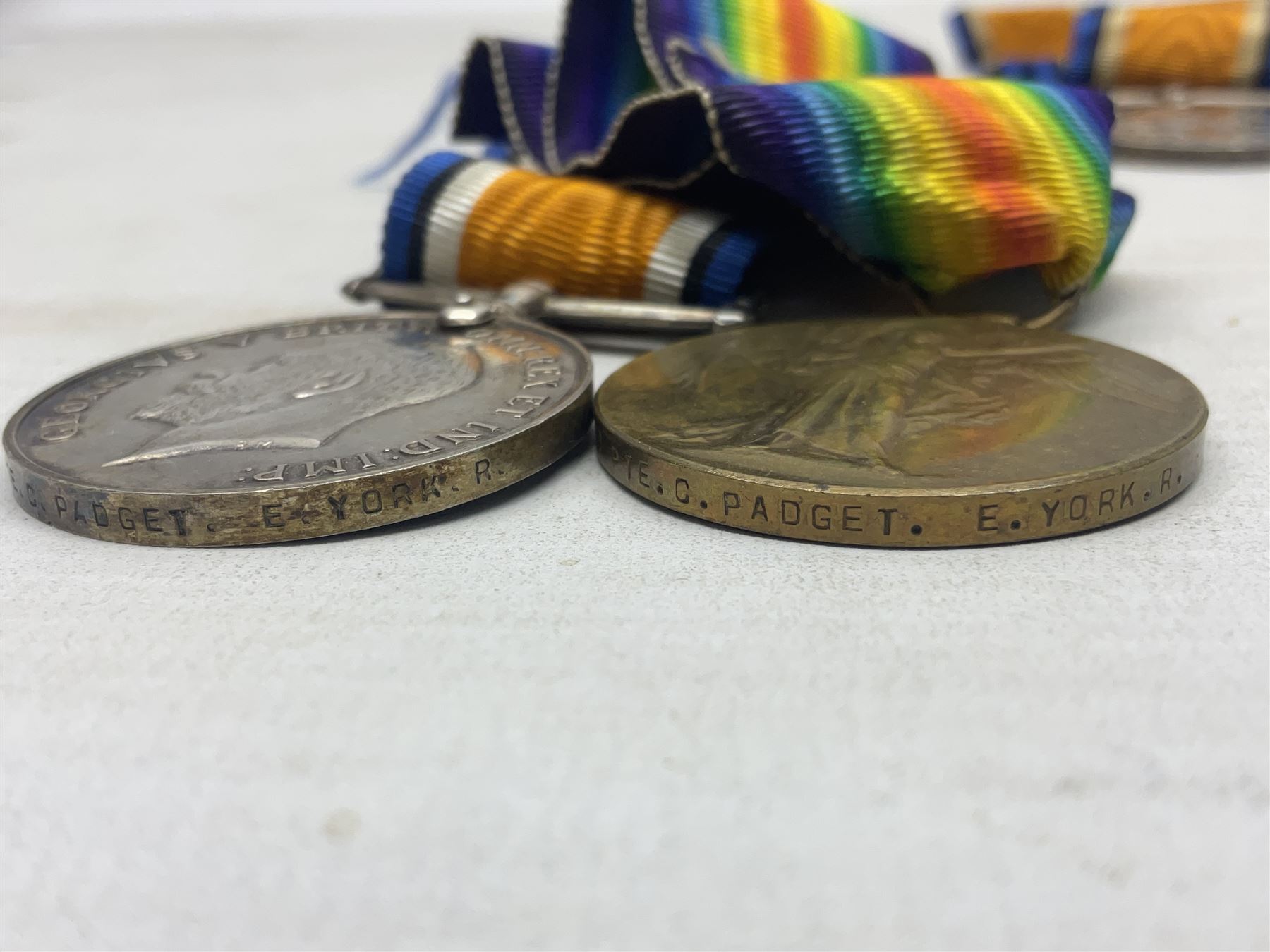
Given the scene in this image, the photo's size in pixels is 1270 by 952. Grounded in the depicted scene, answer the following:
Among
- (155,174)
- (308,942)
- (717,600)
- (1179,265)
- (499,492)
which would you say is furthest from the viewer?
(155,174)

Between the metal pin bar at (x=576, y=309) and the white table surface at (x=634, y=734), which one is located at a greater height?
the metal pin bar at (x=576, y=309)

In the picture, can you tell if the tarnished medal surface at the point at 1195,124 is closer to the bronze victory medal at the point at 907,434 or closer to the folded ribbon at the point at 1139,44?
the folded ribbon at the point at 1139,44

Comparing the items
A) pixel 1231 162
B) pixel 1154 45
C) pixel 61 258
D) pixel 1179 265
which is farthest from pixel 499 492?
pixel 1154 45

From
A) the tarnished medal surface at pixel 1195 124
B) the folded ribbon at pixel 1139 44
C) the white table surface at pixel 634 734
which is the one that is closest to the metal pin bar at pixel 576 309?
the white table surface at pixel 634 734

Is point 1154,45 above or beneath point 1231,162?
above

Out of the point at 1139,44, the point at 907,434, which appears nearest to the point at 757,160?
the point at 907,434

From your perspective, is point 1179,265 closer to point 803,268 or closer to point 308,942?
point 803,268
